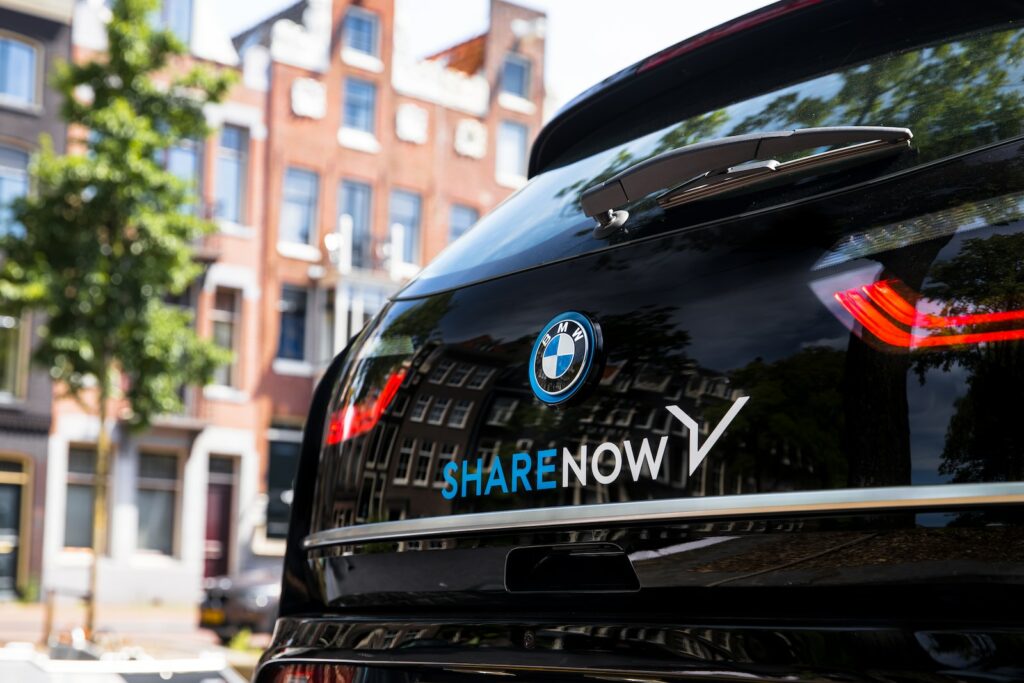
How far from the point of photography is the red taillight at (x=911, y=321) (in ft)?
4.37

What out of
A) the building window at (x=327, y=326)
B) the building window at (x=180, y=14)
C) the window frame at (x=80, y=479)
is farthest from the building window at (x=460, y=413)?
the building window at (x=327, y=326)

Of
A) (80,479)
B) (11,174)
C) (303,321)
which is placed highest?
(11,174)

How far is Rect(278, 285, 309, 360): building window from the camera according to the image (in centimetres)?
2986

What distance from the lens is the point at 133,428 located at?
1780 cm

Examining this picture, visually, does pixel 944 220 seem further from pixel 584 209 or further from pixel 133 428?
pixel 133 428

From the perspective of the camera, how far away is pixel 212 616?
19.9 metres

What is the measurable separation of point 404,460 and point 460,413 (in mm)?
147

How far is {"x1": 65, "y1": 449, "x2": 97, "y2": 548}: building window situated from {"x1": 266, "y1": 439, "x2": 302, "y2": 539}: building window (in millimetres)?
3899

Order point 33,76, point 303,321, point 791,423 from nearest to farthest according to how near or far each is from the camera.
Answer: point 791,423, point 33,76, point 303,321

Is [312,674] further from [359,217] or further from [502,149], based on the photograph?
[502,149]

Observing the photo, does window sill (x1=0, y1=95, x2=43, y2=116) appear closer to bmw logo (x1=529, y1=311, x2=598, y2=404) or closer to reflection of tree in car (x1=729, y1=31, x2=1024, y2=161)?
bmw logo (x1=529, y1=311, x2=598, y2=404)

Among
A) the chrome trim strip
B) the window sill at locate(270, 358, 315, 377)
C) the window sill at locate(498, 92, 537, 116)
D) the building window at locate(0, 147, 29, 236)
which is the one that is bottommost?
the chrome trim strip

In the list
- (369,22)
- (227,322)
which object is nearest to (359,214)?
(227,322)

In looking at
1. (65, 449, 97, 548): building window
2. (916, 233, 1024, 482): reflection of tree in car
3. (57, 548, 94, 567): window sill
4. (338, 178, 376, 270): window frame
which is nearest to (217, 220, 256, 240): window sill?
(338, 178, 376, 270): window frame
